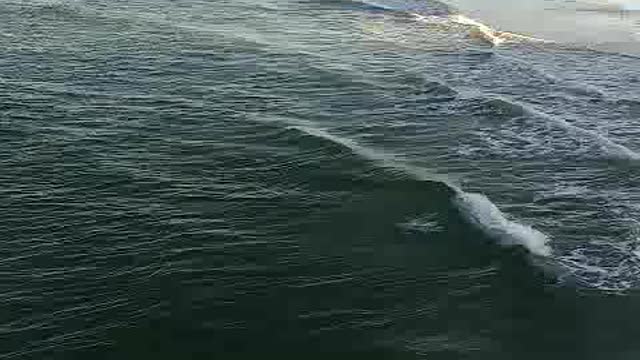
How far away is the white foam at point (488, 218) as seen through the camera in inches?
591

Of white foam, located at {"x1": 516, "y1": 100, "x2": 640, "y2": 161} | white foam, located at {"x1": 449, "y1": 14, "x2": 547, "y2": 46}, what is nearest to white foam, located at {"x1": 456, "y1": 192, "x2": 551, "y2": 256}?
white foam, located at {"x1": 516, "y1": 100, "x2": 640, "y2": 161}

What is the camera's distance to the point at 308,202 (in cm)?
1653

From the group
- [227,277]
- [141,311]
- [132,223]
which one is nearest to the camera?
[141,311]

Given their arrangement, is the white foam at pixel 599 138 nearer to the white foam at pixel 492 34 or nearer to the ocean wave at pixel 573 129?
the ocean wave at pixel 573 129

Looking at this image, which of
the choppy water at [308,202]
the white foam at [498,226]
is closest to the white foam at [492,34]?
the choppy water at [308,202]

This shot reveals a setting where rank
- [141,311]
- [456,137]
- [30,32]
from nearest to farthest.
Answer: [141,311]
[456,137]
[30,32]

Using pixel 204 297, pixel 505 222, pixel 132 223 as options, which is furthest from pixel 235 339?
pixel 505 222

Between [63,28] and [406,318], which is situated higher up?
[63,28]

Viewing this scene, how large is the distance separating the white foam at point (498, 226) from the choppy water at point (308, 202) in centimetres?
6

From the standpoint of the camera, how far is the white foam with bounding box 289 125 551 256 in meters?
15.0

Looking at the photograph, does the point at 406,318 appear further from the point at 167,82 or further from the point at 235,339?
the point at 167,82

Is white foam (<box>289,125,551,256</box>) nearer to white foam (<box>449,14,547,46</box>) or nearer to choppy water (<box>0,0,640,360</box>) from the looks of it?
choppy water (<box>0,0,640,360</box>)

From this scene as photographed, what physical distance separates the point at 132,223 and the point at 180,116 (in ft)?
22.4

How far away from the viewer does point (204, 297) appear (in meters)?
12.8
